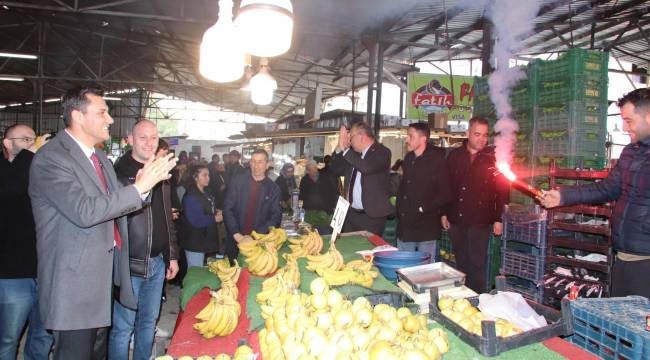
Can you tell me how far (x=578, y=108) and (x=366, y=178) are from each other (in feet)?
9.45

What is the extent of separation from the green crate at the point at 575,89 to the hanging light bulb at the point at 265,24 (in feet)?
13.8

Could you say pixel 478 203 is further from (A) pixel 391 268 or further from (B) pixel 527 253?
(A) pixel 391 268

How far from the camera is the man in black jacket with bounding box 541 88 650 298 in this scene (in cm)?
262

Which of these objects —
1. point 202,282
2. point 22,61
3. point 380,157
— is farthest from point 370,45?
point 22,61

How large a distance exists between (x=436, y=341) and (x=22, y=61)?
21.1 metres

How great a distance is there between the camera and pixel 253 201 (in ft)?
15.5

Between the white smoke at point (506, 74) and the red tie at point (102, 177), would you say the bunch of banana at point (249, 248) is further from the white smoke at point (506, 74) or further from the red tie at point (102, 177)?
the white smoke at point (506, 74)

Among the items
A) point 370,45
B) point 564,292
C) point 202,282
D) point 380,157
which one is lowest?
point 564,292

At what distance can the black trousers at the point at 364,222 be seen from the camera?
5004 millimetres

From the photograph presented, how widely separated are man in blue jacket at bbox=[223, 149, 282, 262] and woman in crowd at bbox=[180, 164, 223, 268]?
3.11 feet

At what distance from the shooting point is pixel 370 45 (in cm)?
955

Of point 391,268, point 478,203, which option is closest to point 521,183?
point 391,268

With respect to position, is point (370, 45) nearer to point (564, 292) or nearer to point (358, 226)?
point (358, 226)

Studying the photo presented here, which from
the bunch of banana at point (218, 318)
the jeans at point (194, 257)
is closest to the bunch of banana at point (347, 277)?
the bunch of banana at point (218, 318)
